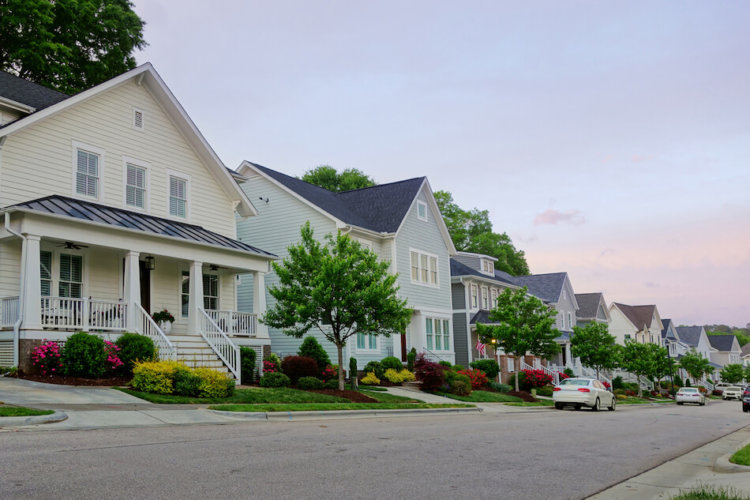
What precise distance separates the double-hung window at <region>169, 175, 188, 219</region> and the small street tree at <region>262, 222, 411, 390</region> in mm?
4538

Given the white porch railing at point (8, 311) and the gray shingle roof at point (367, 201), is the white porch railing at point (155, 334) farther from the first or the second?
the gray shingle roof at point (367, 201)

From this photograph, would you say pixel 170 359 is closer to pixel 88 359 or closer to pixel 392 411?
pixel 88 359

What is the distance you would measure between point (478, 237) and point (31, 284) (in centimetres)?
6146

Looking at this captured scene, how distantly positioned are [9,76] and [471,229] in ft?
201

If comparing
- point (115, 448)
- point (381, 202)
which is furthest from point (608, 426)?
point (381, 202)

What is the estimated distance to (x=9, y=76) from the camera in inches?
908

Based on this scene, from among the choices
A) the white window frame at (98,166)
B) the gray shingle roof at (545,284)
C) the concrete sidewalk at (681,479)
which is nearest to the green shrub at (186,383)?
the white window frame at (98,166)

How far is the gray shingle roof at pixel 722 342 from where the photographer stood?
124 m

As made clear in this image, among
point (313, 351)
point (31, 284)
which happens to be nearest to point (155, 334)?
point (31, 284)

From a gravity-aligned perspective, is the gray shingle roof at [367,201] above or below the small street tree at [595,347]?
above

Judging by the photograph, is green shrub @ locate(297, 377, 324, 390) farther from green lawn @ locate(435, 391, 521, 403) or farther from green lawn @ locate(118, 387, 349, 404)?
green lawn @ locate(435, 391, 521, 403)

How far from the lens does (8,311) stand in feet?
59.0

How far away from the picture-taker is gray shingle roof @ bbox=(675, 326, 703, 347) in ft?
359

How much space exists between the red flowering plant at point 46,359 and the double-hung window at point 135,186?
6462 mm
